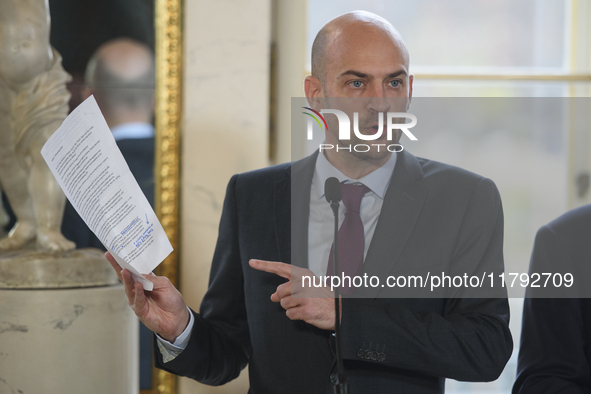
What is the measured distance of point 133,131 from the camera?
7.97ft

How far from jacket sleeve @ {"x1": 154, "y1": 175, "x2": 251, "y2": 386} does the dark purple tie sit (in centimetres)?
37

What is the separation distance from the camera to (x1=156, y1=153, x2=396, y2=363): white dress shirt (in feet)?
4.66

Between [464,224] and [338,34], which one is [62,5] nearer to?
[338,34]

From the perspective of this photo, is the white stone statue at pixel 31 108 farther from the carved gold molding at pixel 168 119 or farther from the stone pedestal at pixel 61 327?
the carved gold molding at pixel 168 119

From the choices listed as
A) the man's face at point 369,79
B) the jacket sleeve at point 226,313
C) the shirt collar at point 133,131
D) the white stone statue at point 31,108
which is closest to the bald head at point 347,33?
the man's face at point 369,79

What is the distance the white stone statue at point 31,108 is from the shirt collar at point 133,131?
0.39 metres

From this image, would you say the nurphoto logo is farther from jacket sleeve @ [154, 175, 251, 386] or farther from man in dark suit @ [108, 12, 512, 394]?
jacket sleeve @ [154, 175, 251, 386]

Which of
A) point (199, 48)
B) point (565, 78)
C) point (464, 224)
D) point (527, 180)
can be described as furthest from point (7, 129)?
point (565, 78)

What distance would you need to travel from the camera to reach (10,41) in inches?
77.0

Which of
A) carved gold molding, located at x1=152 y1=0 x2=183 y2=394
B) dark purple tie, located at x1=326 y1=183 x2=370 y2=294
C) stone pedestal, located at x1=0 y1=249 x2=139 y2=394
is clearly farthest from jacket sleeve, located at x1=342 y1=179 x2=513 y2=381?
carved gold molding, located at x1=152 y1=0 x2=183 y2=394

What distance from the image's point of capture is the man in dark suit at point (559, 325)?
1.46 m

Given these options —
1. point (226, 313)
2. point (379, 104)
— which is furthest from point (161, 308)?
point (379, 104)

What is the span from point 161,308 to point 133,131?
1238mm

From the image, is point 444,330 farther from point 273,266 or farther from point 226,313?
point 226,313
